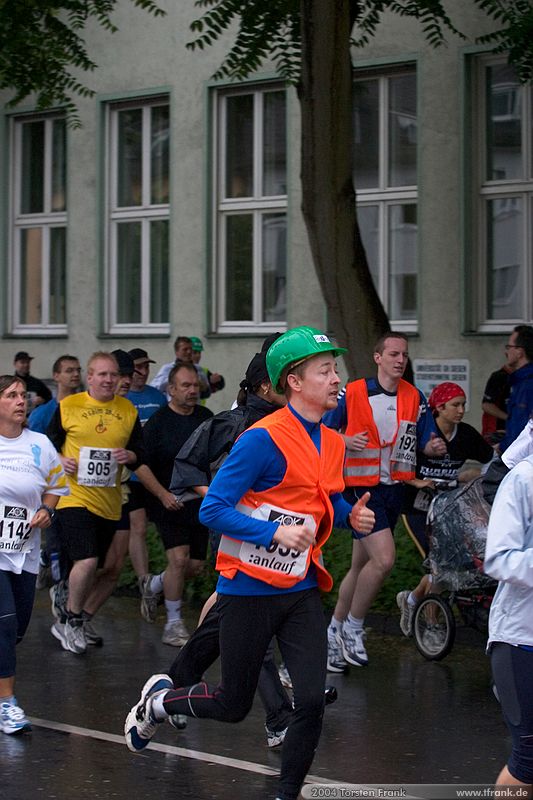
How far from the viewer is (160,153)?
1836 centimetres

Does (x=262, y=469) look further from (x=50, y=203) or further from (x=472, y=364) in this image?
(x=50, y=203)

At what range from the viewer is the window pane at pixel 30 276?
19.9 m

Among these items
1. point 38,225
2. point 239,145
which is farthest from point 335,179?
point 38,225

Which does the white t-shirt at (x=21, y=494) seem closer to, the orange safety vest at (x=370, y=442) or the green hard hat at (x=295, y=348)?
the orange safety vest at (x=370, y=442)

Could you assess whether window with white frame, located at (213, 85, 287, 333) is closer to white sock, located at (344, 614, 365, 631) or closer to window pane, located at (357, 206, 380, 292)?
window pane, located at (357, 206, 380, 292)

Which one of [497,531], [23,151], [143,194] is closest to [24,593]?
[497,531]

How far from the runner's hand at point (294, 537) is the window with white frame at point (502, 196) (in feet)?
32.9

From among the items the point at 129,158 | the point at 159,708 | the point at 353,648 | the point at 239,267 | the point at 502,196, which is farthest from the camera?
the point at 129,158

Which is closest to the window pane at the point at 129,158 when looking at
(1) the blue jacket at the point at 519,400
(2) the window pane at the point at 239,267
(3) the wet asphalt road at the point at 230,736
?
(2) the window pane at the point at 239,267

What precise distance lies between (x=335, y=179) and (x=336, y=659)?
419 centimetres

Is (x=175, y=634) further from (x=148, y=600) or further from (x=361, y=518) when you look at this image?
(x=361, y=518)

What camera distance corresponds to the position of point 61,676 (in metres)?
9.08

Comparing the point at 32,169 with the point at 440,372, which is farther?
the point at 32,169

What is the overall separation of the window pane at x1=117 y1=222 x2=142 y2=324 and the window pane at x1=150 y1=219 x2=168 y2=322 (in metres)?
0.20
